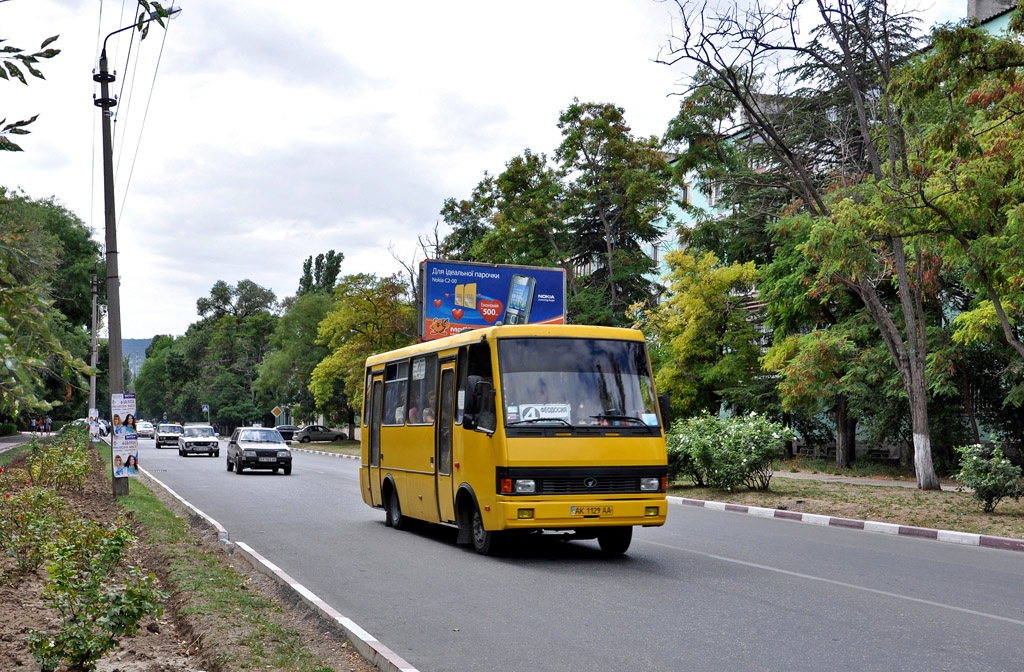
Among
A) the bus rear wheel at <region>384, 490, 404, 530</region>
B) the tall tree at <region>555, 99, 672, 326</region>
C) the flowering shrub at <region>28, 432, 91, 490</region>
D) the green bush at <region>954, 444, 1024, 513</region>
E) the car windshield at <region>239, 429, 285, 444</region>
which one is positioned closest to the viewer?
the bus rear wheel at <region>384, 490, 404, 530</region>

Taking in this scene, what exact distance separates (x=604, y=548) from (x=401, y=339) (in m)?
45.6

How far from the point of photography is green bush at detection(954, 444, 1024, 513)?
17062mm

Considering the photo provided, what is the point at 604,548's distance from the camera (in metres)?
12.8

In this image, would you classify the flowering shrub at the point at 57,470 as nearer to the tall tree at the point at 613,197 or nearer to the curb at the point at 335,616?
the curb at the point at 335,616

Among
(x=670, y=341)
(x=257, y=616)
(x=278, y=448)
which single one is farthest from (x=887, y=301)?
(x=257, y=616)

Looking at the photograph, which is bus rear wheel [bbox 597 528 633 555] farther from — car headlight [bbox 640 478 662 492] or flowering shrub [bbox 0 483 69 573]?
flowering shrub [bbox 0 483 69 573]

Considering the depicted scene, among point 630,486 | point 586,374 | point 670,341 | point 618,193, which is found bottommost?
point 630,486

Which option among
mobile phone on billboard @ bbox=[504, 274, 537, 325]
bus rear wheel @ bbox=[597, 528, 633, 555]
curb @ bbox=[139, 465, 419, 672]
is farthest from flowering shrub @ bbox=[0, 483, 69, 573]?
mobile phone on billboard @ bbox=[504, 274, 537, 325]

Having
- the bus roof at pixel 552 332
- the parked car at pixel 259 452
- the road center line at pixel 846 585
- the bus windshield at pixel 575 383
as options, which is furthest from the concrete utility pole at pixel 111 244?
the parked car at pixel 259 452

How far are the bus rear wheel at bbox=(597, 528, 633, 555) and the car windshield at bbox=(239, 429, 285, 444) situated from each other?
883 inches

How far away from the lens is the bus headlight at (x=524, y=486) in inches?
Answer: 443

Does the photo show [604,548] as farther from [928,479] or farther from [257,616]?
[928,479]

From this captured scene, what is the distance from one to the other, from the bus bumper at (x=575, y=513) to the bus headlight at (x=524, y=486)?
Answer: 0.34 feet

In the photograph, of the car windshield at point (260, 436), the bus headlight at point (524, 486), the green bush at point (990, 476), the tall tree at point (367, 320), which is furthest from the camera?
the tall tree at point (367, 320)
